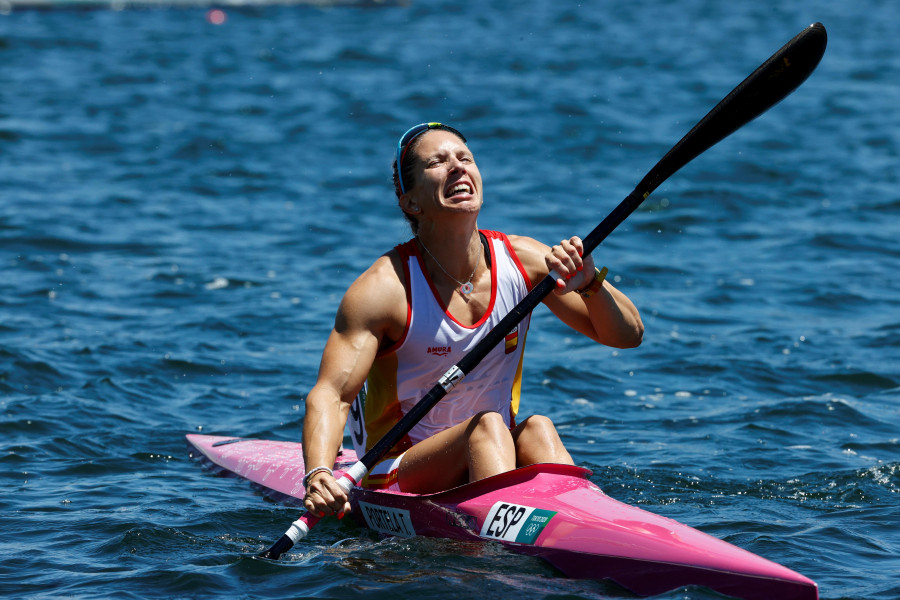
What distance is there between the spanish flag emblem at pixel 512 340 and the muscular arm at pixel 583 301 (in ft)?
0.63

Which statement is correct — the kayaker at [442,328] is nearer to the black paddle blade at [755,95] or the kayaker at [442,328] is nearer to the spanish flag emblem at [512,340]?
the spanish flag emblem at [512,340]

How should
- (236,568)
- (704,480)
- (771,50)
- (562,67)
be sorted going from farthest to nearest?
(771,50) → (562,67) → (704,480) → (236,568)

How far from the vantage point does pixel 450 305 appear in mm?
4496

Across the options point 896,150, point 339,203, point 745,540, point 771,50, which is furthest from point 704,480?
point 771,50

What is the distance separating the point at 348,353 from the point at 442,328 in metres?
0.40

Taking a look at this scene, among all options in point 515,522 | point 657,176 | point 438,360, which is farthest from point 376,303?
point 657,176

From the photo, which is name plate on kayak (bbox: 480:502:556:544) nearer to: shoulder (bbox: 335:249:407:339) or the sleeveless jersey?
the sleeveless jersey

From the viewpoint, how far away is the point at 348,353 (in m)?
4.29

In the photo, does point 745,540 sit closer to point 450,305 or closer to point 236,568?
point 450,305

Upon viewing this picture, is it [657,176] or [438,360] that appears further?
[657,176]

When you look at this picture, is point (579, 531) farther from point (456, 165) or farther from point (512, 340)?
point (456, 165)

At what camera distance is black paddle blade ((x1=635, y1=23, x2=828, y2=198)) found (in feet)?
14.3

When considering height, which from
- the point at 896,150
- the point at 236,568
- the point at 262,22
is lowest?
the point at 236,568

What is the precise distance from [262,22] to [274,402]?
26847mm
